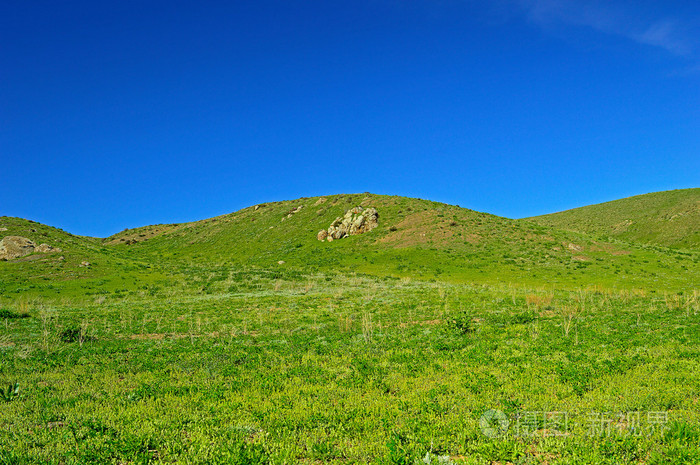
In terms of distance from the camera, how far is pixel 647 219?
104 meters

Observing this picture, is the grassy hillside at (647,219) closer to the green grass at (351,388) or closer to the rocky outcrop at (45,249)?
the green grass at (351,388)

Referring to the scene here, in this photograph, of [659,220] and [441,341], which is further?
[659,220]

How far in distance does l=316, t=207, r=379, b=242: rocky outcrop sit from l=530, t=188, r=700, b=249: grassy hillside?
184ft

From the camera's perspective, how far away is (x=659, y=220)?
98.5 meters

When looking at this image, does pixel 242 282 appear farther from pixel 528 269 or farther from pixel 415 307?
pixel 528 269

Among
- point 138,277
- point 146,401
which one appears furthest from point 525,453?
point 138,277

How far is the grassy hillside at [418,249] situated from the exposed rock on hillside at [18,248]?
20626 mm

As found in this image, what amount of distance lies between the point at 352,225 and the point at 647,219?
279 feet

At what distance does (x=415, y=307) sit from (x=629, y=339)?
14203mm

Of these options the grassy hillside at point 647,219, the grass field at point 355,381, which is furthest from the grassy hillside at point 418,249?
the grassy hillside at point 647,219

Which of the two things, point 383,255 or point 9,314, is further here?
point 383,255

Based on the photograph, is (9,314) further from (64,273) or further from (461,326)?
(461,326)

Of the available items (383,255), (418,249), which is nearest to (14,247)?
(383,255)

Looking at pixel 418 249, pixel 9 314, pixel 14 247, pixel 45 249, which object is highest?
pixel 14 247
